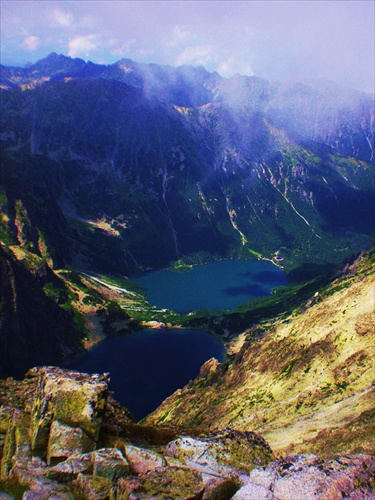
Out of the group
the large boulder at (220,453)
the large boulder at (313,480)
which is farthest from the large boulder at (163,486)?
the large boulder at (220,453)

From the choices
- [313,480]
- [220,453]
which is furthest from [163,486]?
[313,480]

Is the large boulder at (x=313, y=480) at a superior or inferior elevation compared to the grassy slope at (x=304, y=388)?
superior

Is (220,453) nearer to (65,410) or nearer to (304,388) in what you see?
(65,410)

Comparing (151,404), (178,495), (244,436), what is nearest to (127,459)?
(178,495)

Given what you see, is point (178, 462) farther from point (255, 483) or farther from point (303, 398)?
point (303, 398)

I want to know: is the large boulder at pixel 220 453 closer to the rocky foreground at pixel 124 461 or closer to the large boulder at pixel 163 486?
the rocky foreground at pixel 124 461

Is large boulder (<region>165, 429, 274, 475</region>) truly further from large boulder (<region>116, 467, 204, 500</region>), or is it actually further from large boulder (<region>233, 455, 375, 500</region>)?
large boulder (<region>233, 455, 375, 500</region>)
